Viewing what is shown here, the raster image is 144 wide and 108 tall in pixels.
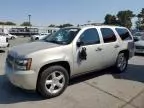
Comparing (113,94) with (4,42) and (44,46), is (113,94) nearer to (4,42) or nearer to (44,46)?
(44,46)

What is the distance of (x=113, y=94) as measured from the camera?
600 cm

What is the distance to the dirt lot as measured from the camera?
530 centimetres

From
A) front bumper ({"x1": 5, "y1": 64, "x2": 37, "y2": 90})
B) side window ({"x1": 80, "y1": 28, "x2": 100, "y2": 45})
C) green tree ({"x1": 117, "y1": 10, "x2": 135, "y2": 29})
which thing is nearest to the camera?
front bumper ({"x1": 5, "y1": 64, "x2": 37, "y2": 90})

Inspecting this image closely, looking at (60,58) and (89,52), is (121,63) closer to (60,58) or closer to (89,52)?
(89,52)

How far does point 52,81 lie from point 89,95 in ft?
3.30

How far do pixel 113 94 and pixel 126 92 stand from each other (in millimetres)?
420

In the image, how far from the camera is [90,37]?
6766 mm

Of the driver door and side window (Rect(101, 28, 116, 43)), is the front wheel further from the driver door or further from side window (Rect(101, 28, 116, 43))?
the driver door

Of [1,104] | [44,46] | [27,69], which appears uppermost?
[44,46]

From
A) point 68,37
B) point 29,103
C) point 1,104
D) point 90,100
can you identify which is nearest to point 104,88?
point 90,100

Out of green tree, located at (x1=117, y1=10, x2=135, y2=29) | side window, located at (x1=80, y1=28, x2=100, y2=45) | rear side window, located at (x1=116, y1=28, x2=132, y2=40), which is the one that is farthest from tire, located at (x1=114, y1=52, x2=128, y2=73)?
green tree, located at (x1=117, y1=10, x2=135, y2=29)

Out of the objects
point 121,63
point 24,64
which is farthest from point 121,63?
point 24,64

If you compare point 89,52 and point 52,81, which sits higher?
point 89,52

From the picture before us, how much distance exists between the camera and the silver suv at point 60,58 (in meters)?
5.36
